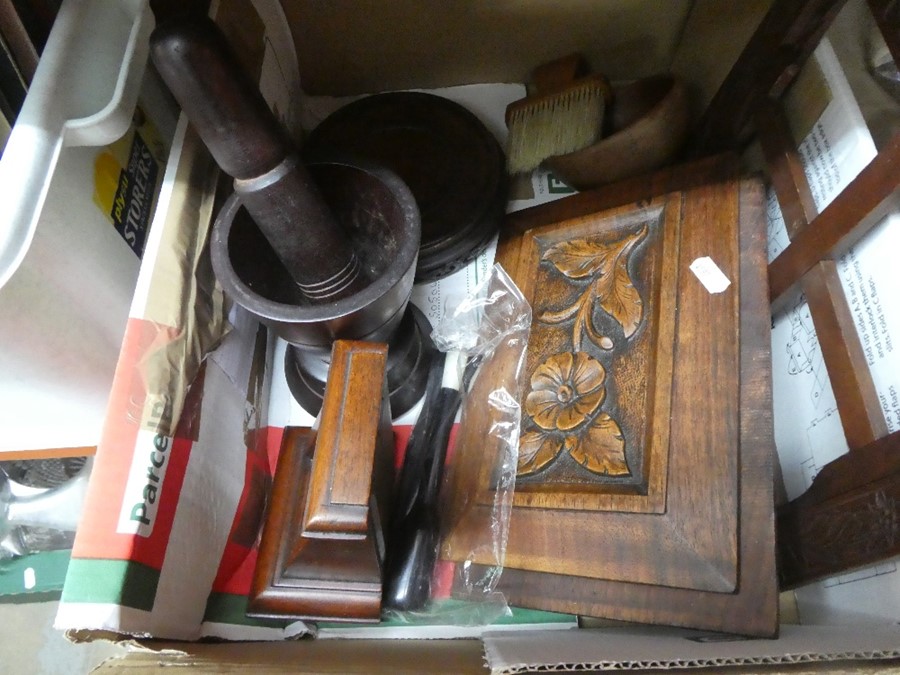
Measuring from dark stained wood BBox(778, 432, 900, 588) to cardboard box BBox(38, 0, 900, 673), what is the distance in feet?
0.17

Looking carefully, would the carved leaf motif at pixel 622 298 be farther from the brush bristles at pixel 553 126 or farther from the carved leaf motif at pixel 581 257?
the brush bristles at pixel 553 126

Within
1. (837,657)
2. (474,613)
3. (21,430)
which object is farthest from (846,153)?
(21,430)

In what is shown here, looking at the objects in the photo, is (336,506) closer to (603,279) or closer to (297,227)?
(297,227)

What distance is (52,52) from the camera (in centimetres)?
49

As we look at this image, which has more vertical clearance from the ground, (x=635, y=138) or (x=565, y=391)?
(x=635, y=138)

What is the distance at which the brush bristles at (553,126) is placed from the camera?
2.54ft

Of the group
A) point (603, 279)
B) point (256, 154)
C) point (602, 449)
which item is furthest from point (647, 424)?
point (256, 154)

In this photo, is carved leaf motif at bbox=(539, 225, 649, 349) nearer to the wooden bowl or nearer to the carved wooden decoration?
the carved wooden decoration

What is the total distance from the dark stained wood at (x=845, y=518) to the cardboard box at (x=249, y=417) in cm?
5

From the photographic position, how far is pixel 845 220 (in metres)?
0.53

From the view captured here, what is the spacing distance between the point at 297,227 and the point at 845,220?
0.45 m

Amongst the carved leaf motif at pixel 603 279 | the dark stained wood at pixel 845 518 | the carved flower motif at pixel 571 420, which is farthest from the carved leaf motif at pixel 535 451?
the dark stained wood at pixel 845 518

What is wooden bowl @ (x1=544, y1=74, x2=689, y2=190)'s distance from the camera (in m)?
0.72

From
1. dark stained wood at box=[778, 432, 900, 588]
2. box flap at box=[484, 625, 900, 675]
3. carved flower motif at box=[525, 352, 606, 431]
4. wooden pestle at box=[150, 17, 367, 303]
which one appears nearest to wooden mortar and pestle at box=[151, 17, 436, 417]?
wooden pestle at box=[150, 17, 367, 303]
